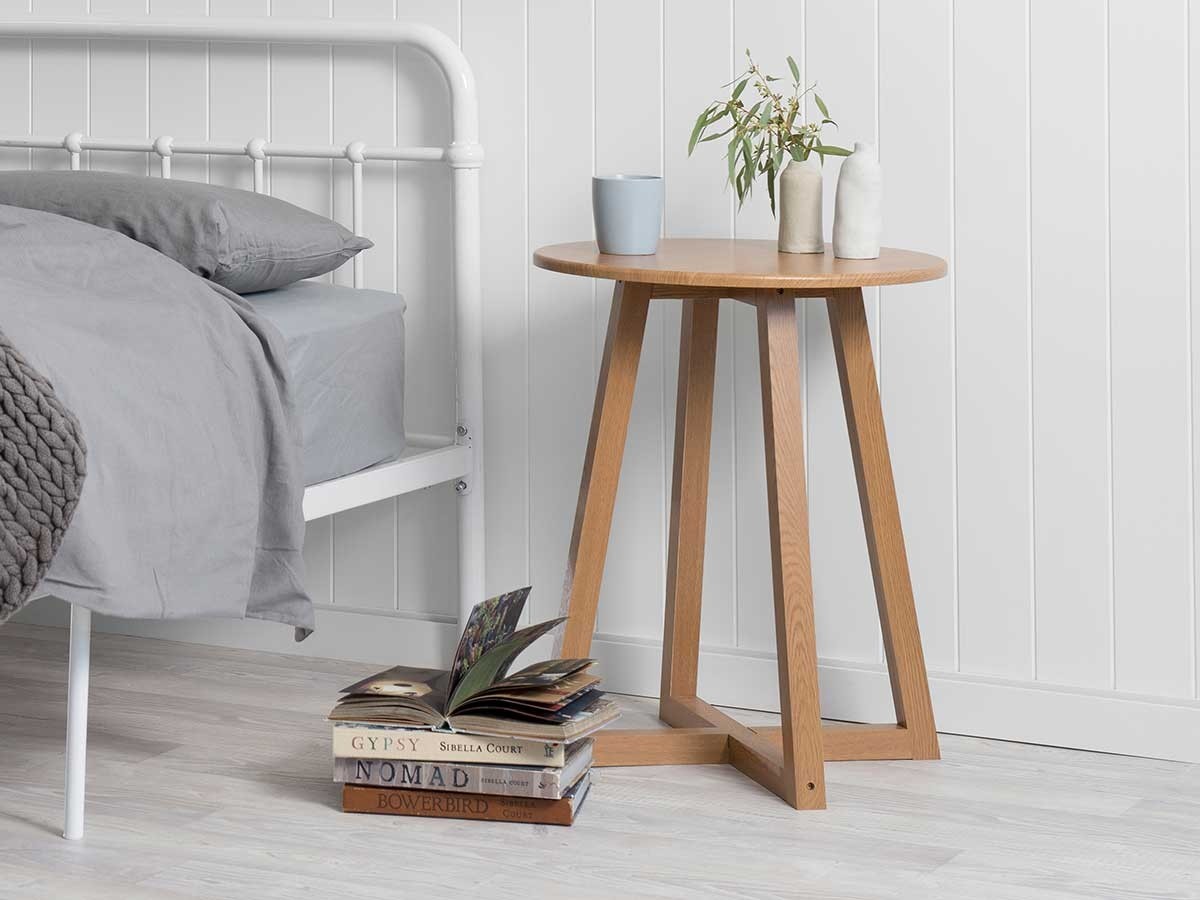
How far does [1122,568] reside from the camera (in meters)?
1.95

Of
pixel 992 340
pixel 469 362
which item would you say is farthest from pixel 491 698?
pixel 992 340

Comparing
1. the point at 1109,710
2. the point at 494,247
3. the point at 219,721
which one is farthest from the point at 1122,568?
the point at 219,721

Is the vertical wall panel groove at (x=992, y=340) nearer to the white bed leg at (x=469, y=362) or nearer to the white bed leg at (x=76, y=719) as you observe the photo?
the white bed leg at (x=469, y=362)

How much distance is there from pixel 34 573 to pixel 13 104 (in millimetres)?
1377

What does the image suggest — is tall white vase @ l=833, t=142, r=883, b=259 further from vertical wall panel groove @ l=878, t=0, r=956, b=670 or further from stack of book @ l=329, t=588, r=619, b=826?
stack of book @ l=329, t=588, r=619, b=826

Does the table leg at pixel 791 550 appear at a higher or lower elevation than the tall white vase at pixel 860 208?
lower

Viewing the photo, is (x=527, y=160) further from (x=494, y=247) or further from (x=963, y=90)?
(x=963, y=90)

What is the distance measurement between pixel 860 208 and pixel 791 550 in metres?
0.39

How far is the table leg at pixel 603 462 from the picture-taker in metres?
1.84

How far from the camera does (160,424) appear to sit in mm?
1599

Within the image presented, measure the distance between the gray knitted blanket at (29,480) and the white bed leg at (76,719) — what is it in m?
0.21

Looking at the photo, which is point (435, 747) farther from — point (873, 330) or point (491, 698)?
point (873, 330)

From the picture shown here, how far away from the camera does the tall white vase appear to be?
1.80 m

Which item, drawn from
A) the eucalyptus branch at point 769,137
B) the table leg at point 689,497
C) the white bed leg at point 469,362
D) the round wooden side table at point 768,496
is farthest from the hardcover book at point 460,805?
the eucalyptus branch at point 769,137
